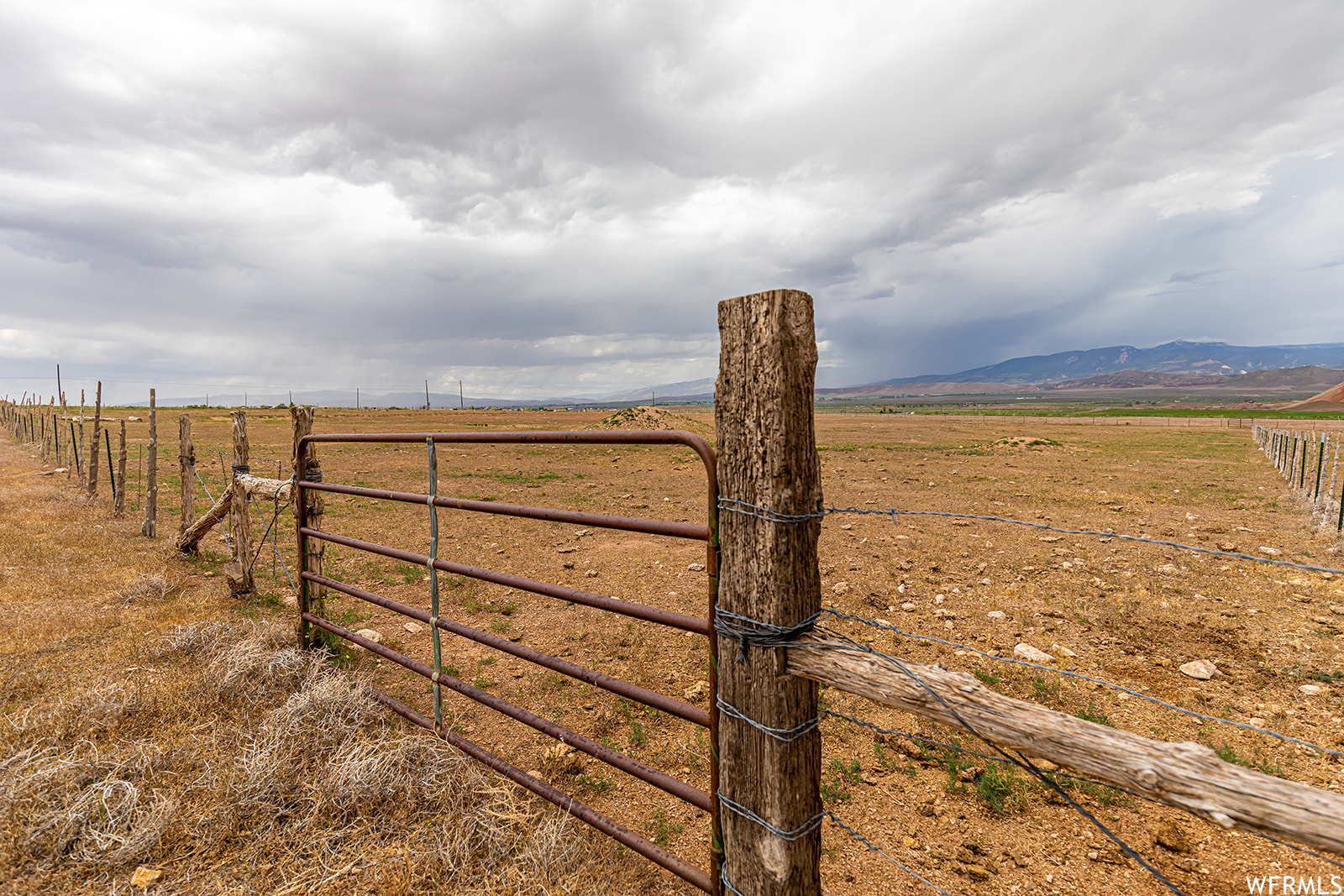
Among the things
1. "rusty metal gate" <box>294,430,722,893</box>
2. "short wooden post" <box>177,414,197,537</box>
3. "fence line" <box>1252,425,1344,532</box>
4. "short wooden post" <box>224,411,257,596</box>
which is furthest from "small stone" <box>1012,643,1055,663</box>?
"short wooden post" <box>177,414,197,537</box>

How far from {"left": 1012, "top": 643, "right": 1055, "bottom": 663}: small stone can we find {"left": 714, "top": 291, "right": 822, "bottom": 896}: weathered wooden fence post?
402 cm

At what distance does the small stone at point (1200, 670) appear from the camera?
4.78m

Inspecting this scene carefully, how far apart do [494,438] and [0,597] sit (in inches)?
292

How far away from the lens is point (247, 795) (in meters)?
3.01

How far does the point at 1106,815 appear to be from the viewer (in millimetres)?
3393

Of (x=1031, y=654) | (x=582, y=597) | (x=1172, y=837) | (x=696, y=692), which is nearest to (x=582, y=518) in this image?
(x=582, y=597)

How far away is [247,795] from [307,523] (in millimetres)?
2510

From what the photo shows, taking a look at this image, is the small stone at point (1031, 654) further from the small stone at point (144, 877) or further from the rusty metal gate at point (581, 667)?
the small stone at point (144, 877)

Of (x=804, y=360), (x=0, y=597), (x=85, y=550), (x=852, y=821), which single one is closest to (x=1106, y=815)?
(x=852, y=821)

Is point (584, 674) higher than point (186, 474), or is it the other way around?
point (186, 474)

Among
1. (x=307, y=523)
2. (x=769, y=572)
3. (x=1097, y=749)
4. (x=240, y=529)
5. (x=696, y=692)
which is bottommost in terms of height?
(x=696, y=692)

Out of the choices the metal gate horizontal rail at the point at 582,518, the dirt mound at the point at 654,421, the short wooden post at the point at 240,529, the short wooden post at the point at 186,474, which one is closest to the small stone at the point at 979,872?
the metal gate horizontal rail at the point at 582,518

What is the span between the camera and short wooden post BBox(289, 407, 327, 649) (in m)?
4.89

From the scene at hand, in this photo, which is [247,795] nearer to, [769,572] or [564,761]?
[564,761]
